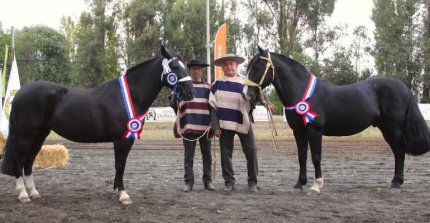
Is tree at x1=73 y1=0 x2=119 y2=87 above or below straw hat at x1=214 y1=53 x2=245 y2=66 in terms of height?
above

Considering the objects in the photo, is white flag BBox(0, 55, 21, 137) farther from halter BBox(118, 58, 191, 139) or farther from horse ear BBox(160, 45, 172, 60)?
horse ear BBox(160, 45, 172, 60)

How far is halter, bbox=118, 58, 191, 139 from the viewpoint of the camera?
6887mm

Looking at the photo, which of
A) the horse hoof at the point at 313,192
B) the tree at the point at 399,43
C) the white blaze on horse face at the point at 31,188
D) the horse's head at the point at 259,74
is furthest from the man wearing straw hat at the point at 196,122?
the tree at the point at 399,43

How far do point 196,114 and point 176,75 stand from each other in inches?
45.9

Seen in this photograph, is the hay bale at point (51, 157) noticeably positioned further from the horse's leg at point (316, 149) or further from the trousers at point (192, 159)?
the horse's leg at point (316, 149)

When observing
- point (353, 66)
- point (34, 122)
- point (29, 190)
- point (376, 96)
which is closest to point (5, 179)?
point (29, 190)

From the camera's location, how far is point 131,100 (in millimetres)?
7008

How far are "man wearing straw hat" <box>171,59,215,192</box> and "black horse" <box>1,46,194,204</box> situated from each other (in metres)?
0.89

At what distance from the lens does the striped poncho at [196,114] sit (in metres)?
7.93

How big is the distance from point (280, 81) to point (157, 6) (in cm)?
4268

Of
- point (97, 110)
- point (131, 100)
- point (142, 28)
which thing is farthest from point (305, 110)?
point (142, 28)

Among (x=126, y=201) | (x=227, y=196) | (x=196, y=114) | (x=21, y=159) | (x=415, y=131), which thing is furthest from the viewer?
(x=415, y=131)

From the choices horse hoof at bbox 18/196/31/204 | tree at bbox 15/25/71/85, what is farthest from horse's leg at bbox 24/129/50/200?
tree at bbox 15/25/71/85

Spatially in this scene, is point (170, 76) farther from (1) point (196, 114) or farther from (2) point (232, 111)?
(2) point (232, 111)
